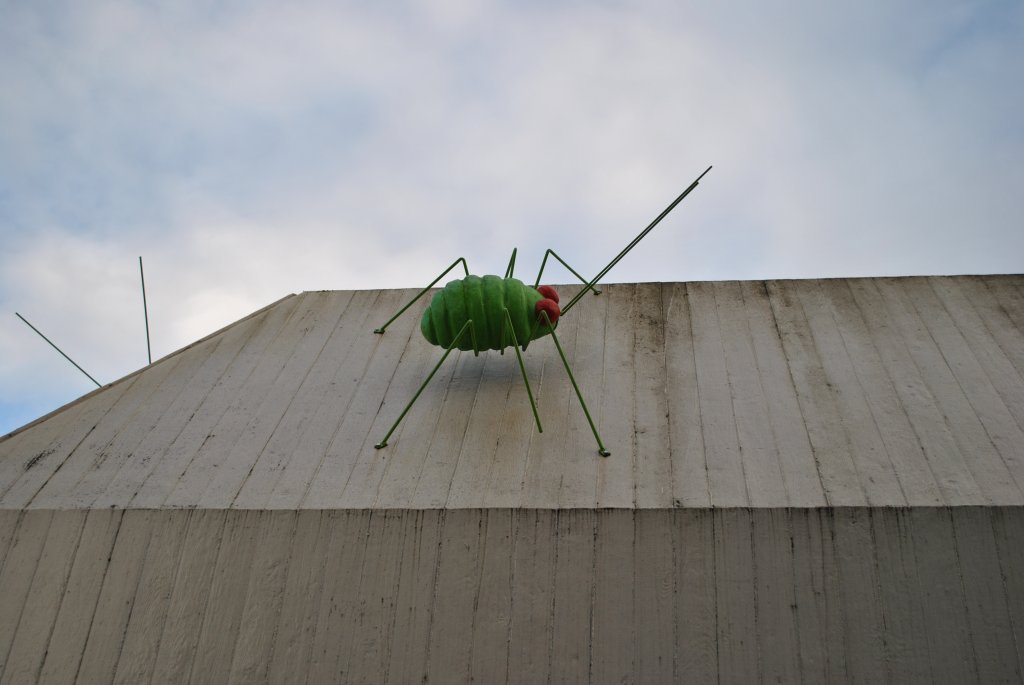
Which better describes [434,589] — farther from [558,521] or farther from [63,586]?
[63,586]

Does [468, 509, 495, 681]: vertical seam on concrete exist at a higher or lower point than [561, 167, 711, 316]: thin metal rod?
lower

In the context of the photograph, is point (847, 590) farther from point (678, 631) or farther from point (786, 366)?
point (786, 366)

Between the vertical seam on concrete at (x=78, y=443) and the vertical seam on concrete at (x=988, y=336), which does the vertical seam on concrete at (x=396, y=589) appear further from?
the vertical seam on concrete at (x=988, y=336)

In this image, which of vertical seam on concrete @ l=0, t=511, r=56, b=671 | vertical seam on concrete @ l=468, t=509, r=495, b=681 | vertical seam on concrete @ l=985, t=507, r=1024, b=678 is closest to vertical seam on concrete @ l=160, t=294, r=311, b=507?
vertical seam on concrete @ l=0, t=511, r=56, b=671

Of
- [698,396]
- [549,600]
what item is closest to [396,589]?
[549,600]

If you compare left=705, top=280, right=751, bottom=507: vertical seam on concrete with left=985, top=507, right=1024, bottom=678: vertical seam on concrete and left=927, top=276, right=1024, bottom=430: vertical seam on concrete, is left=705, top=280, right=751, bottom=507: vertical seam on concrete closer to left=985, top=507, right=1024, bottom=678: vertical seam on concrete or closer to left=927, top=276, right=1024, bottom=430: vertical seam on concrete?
left=985, top=507, right=1024, bottom=678: vertical seam on concrete

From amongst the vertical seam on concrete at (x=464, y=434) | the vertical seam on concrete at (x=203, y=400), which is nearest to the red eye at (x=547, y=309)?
the vertical seam on concrete at (x=464, y=434)
